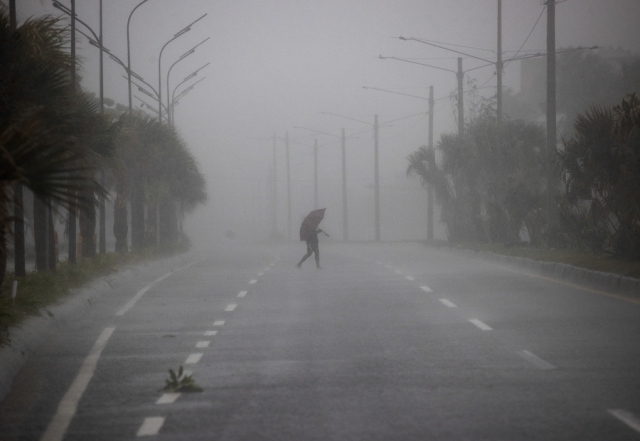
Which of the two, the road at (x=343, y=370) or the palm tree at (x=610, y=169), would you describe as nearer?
the road at (x=343, y=370)

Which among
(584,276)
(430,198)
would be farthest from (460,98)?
(584,276)

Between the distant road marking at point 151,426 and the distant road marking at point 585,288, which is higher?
the distant road marking at point 585,288

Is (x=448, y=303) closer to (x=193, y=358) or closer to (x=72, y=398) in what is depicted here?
(x=193, y=358)

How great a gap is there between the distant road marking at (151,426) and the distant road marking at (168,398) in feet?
2.20

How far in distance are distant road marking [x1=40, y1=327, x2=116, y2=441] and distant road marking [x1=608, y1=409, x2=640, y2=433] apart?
4.08 metres

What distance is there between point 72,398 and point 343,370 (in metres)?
2.67

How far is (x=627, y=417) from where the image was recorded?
757 cm

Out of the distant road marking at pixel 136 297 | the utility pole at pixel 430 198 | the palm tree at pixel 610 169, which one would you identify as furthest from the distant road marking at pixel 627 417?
the utility pole at pixel 430 198

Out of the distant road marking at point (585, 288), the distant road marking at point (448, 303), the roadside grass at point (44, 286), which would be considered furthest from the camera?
the distant road marking at point (585, 288)

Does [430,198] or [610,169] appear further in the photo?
[430,198]

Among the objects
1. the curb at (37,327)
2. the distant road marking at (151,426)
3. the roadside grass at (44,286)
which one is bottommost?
the distant road marking at (151,426)

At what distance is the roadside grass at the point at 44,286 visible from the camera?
12.9m

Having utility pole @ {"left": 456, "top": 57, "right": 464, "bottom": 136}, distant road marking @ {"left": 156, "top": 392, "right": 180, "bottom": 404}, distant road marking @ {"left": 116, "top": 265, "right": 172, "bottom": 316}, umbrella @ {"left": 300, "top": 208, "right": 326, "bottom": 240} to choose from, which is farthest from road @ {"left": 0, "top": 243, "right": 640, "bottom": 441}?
utility pole @ {"left": 456, "top": 57, "right": 464, "bottom": 136}

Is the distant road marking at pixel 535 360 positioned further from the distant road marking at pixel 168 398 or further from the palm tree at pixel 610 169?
the palm tree at pixel 610 169
